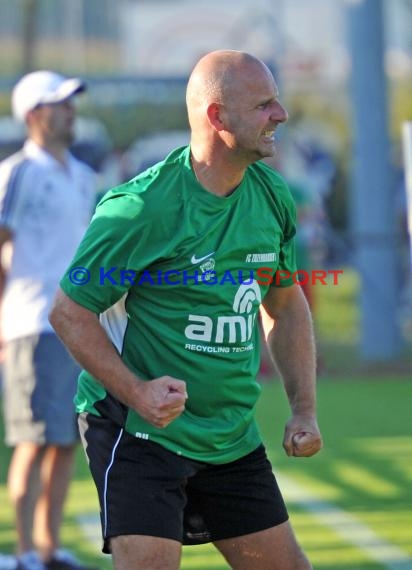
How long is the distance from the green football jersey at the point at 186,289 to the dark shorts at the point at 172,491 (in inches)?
1.9

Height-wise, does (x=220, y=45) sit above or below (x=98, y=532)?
above

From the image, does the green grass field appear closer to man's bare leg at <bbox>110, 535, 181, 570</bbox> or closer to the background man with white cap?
the background man with white cap

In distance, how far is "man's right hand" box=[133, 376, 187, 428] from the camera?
161 inches

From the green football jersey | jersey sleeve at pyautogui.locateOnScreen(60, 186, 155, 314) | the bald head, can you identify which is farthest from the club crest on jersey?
the bald head

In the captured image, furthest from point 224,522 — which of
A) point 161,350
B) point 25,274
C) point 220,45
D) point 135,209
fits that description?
point 220,45

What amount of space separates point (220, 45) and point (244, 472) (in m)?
38.0

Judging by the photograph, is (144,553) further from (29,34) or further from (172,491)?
(29,34)

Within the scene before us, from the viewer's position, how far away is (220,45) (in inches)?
1644

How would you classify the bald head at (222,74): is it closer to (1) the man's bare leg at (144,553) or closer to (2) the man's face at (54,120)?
(1) the man's bare leg at (144,553)

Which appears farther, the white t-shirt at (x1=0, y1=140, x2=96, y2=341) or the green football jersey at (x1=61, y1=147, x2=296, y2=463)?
the white t-shirt at (x1=0, y1=140, x2=96, y2=341)

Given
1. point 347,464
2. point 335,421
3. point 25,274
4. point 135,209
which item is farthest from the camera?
point 335,421

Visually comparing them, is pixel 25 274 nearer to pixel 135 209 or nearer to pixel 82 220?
pixel 82 220

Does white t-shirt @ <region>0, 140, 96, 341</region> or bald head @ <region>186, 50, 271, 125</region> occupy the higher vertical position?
bald head @ <region>186, 50, 271, 125</region>

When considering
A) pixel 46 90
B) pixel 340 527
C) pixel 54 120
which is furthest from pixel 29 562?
pixel 46 90
